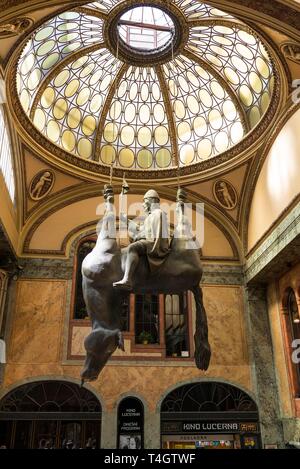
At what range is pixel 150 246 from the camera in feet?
15.9

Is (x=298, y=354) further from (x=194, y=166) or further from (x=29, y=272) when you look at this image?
(x=29, y=272)

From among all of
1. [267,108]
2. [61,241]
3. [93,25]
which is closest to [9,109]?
[93,25]

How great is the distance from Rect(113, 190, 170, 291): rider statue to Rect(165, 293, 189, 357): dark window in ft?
29.7

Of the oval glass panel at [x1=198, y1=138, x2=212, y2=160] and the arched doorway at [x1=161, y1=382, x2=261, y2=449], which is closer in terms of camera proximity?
the arched doorway at [x1=161, y1=382, x2=261, y2=449]

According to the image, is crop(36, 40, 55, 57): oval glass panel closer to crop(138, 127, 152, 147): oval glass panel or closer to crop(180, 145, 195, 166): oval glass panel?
crop(138, 127, 152, 147): oval glass panel

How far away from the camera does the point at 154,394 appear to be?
12562mm

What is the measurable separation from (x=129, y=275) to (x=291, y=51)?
7772 mm

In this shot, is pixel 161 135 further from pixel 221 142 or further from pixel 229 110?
pixel 229 110

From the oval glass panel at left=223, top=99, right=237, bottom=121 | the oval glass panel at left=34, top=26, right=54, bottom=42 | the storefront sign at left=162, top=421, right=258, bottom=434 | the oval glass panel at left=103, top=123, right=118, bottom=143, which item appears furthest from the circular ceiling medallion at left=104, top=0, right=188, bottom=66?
the storefront sign at left=162, top=421, right=258, bottom=434

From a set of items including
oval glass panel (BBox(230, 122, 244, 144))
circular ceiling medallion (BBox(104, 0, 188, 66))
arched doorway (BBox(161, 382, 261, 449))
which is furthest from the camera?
oval glass panel (BBox(230, 122, 244, 144))

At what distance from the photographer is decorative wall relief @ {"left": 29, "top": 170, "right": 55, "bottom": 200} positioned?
45.3 feet

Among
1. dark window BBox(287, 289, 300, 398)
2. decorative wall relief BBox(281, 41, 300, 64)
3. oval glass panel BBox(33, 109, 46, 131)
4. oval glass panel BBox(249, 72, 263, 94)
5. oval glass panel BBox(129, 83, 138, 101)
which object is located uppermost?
oval glass panel BBox(129, 83, 138, 101)

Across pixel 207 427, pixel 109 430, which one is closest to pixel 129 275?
pixel 109 430

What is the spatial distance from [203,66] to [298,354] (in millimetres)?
9406
